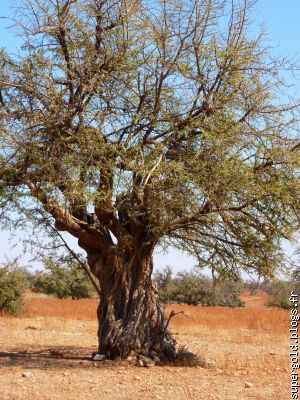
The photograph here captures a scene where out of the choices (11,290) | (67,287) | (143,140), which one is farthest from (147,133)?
(67,287)

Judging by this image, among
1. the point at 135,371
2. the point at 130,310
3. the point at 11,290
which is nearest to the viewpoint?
the point at 135,371

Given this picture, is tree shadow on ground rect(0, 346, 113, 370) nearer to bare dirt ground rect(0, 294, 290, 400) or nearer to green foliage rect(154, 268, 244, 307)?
bare dirt ground rect(0, 294, 290, 400)

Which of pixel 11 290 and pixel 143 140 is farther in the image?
pixel 11 290

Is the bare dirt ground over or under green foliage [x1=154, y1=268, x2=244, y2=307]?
under

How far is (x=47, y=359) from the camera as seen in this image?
1146cm

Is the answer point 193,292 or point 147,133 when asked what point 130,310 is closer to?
point 147,133

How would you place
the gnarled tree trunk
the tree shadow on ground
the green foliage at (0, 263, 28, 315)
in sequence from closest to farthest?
the tree shadow on ground < the gnarled tree trunk < the green foliage at (0, 263, 28, 315)

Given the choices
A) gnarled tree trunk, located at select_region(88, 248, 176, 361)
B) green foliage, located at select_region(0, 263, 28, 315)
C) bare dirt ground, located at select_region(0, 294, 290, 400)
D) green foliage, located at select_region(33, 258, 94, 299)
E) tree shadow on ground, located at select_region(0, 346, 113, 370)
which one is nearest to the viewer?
bare dirt ground, located at select_region(0, 294, 290, 400)

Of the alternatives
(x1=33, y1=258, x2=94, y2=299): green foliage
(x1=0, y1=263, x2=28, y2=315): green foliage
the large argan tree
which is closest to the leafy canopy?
the large argan tree

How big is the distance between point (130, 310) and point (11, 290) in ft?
47.8

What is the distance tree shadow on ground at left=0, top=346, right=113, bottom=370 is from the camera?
34.6 feet

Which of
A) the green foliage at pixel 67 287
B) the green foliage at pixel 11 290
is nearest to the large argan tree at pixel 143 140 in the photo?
the green foliage at pixel 11 290

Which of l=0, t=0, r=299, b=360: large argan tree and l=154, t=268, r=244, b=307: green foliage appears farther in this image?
l=154, t=268, r=244, b=307: green foliage

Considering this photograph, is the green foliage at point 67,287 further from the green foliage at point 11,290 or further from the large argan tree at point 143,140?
the large argan tree at point 143,140
